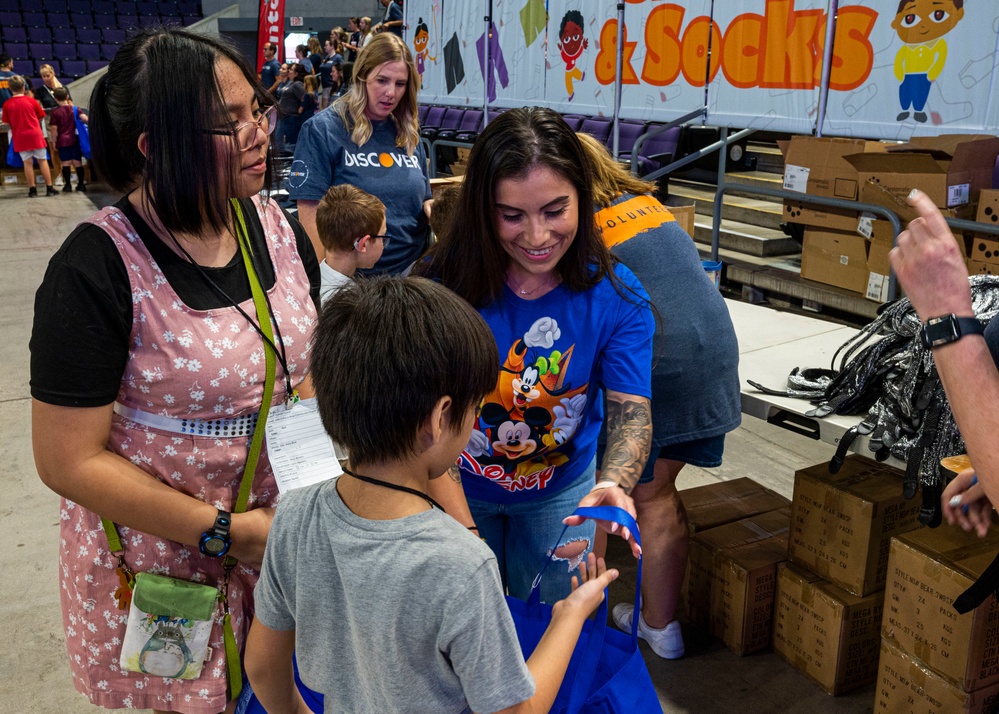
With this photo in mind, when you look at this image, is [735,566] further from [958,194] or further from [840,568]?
[958,194]

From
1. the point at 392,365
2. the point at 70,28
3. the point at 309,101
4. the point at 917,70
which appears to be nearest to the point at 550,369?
the point at 392,365

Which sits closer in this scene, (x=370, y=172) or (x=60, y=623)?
(x=60, y=623)

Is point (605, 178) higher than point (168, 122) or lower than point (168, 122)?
lower

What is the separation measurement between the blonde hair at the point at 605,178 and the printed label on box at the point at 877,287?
2728 mm

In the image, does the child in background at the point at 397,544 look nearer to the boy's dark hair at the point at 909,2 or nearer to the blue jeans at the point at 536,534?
the blue jeans at the point at 536,534

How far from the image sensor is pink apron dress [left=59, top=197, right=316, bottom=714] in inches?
45.9

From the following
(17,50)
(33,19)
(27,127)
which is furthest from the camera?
(33,19)

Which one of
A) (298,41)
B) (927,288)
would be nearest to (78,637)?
(927,288)

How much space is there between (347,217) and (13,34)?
18.2m

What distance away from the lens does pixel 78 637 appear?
130cm

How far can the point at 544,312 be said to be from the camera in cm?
153

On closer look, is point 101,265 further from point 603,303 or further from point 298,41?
point 298,41

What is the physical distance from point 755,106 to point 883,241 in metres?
1.71

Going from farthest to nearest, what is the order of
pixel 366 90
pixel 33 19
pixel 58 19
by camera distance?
1. pixel 58 19
2. pixel 33 19
3. pixel 366 90
